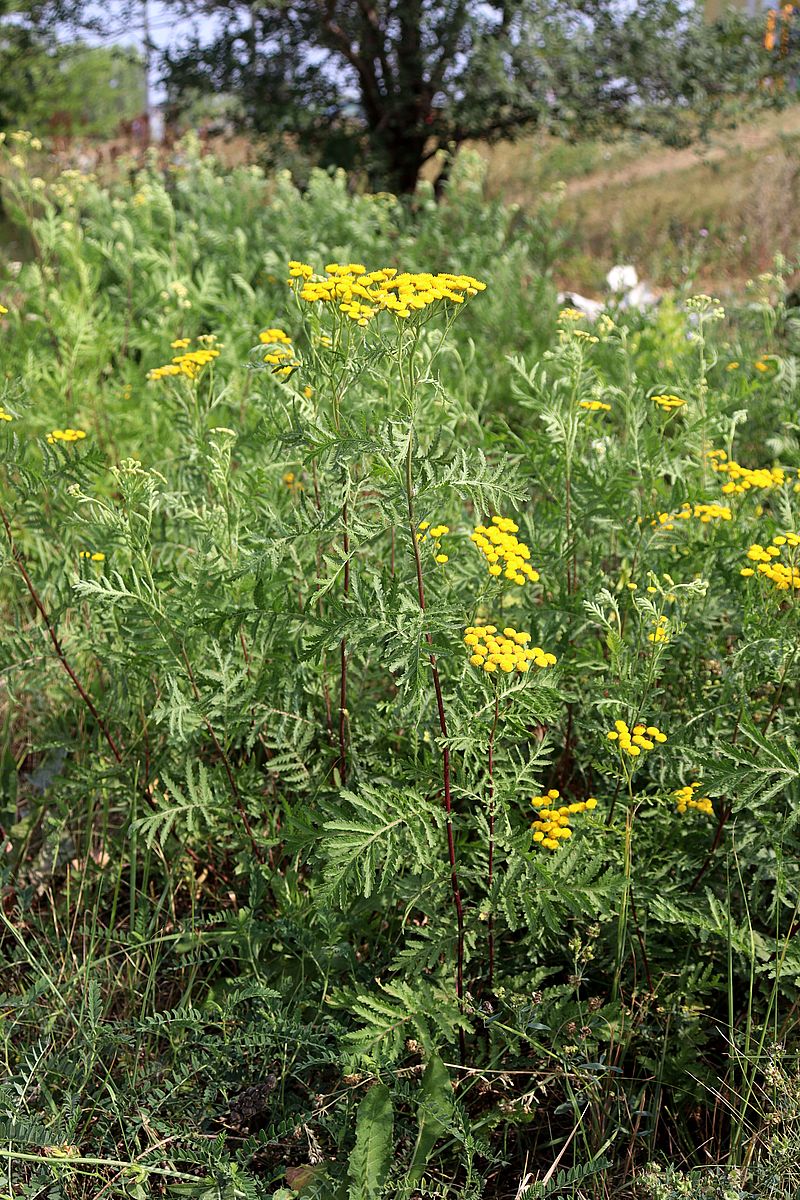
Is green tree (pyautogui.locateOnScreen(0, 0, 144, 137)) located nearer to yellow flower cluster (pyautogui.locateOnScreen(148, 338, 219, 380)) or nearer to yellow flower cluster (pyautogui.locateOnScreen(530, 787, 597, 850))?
yellow flower cluster (pyautogui.locateOnScreen(148, 338, 219, 380))

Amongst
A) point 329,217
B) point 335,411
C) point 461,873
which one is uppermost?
point 329,217

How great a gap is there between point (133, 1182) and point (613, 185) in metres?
14.9

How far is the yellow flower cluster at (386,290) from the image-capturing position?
1.59m

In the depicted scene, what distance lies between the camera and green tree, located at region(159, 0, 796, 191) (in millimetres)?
9102

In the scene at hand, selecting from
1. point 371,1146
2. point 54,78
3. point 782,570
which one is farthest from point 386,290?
point 54,78

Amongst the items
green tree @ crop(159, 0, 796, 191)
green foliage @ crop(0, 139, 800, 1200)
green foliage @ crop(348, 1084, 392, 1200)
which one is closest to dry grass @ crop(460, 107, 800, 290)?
green tree @ crop(159, 0, 796, 191)

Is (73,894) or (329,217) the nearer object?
(73,894)

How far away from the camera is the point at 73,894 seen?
2488mm

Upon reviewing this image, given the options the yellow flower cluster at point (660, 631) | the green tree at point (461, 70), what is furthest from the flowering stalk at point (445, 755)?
the green tree at point (461, 70)

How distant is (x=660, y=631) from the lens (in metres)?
1.84

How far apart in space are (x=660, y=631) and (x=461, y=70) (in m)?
9.20

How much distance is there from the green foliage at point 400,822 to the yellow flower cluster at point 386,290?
0.13 feet

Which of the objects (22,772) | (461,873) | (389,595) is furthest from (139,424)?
(461,873)

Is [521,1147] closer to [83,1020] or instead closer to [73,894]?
[83,1020]
